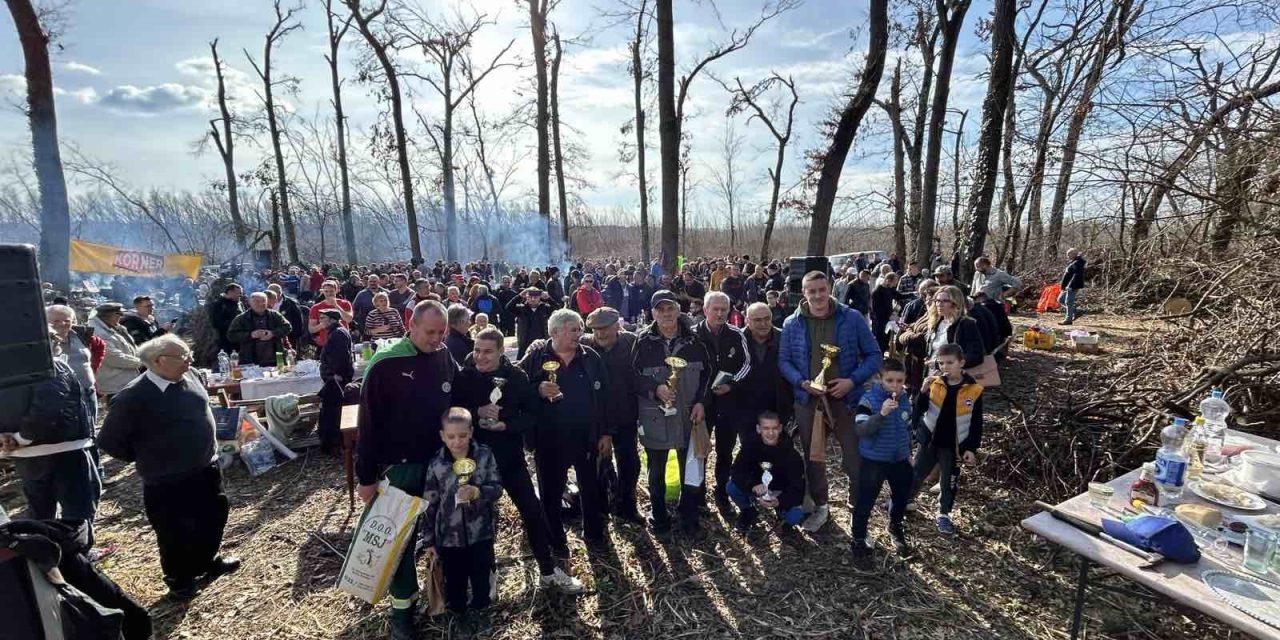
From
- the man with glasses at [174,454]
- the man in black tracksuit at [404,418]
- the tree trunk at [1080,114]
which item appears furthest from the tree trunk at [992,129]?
the man with glasses at [174,454]

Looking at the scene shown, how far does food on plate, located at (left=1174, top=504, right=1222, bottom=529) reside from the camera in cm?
258

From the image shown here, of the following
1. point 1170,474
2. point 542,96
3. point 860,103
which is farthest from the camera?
point 542,96

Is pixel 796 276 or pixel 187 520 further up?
pixel 796 276

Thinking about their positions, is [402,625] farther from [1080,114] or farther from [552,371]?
[1080,114]

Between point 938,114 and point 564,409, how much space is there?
11582 millimetres

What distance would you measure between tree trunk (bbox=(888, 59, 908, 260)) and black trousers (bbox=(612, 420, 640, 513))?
1373cm

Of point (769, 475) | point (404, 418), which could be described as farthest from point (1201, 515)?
point (404, 418)

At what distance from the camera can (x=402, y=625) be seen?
317 centimetres

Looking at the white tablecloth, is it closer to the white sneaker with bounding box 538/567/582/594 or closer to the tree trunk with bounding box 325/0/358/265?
the white sneaker with bounding box 538/567/582/594

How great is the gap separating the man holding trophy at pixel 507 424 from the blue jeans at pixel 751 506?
1379mm

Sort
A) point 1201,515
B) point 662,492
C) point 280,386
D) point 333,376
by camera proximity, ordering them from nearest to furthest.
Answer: point 1201,515 → point 662,492 → point 333,376 → point 280,386

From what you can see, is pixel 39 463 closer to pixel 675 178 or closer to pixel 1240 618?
pixel 1240 618

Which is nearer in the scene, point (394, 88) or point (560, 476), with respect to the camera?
point (560, 476)

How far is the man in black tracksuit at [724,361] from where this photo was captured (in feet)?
13.6
